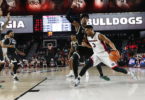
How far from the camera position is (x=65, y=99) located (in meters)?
4.75

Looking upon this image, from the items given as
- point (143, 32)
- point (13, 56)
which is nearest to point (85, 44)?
point (13, 56)

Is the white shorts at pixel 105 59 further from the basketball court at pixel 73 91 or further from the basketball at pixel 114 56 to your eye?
the basketball court at pixel 73 91

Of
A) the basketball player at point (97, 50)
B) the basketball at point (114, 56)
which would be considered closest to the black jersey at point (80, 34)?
the basketball player at point (97, 50)

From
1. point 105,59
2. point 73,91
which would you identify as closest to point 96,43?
point 105,59

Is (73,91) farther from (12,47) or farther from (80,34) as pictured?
(12,47)

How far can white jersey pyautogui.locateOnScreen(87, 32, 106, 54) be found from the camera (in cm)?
667

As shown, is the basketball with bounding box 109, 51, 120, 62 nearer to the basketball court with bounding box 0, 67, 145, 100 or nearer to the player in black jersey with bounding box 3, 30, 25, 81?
the basketball court with bounding box 0, 67, 145, 100

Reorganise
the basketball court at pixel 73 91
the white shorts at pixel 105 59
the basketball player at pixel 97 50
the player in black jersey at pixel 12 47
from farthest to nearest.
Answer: the player in black jersey at pixel 12 47 < the white shorts at pixel 105 59 < the basketball player at pixel 97 50 < the basketball court at pixel 73 91

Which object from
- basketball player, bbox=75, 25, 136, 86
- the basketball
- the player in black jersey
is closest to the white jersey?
basketball player, bbox=75, 25, 136, 86

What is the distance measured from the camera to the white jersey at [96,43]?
21.9 feet

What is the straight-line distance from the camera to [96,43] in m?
6.73

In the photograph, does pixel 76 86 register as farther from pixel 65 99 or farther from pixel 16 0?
pixel 16 0

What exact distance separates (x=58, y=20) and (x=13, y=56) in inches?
473

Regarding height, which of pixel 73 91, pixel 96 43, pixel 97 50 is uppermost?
pixel 96 43
